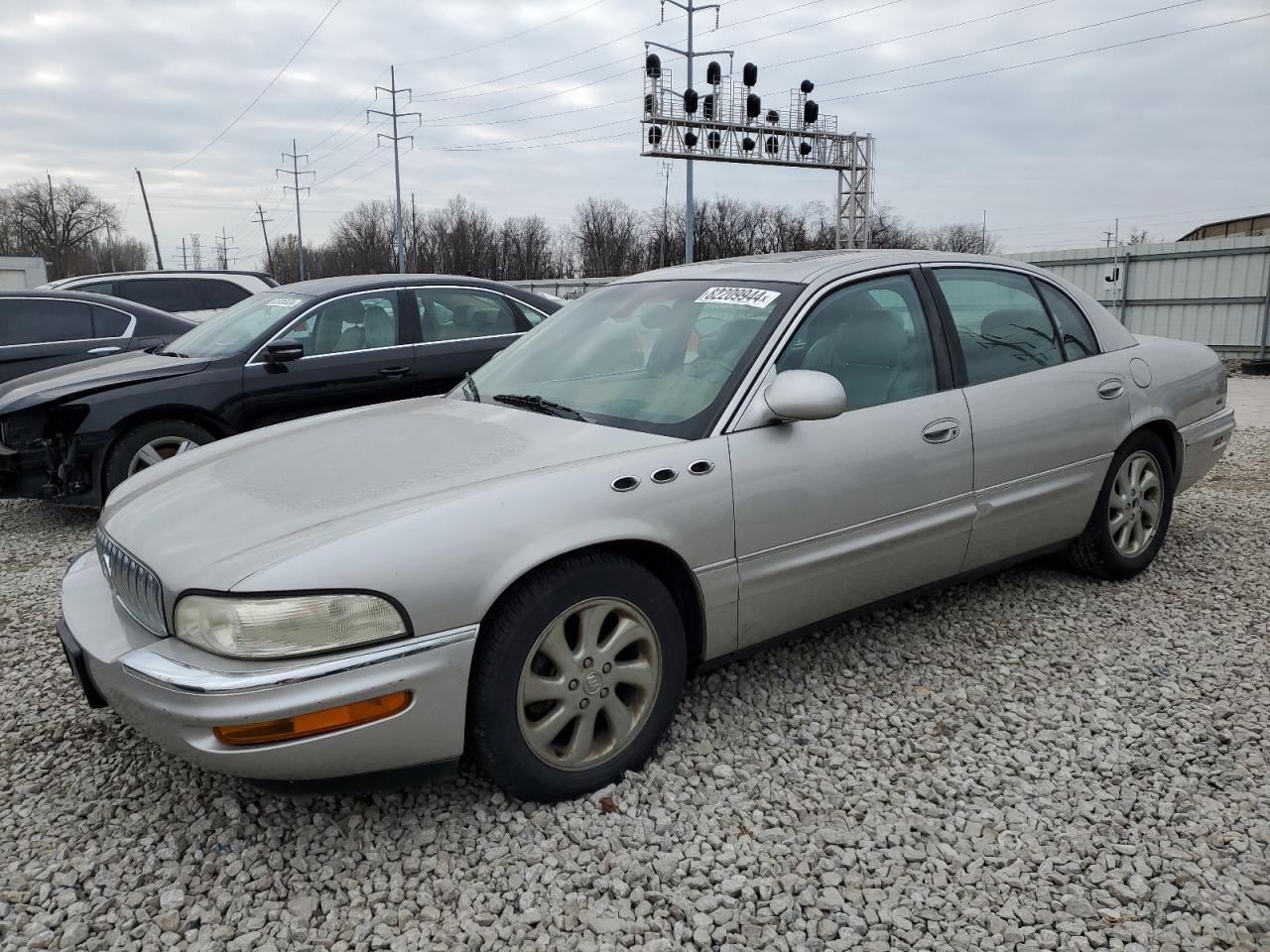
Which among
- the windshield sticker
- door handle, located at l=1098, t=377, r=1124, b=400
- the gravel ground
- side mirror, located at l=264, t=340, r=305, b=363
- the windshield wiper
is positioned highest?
the windshield sticker

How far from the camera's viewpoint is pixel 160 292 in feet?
37.1

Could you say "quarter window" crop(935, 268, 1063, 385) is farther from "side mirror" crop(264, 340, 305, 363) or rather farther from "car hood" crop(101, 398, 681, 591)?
"side mirror" crop(264, 340, 305, 363)

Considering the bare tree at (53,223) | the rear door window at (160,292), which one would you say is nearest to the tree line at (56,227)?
the bare tree at (53,223)

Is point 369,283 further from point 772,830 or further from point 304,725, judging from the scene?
point 772,830

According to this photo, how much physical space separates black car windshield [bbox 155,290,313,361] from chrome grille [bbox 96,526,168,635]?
3.67 meters

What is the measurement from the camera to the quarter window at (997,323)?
3.72m

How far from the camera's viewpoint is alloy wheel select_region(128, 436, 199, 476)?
5807mm

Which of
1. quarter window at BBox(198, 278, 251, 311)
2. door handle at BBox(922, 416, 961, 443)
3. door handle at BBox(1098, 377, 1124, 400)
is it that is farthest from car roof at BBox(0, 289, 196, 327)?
door handle at BBox(1098, 377, 1124, 400)

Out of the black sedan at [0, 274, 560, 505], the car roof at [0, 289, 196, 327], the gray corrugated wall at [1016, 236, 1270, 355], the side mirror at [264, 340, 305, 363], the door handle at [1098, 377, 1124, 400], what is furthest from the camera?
the gray corrugated wall at [1016, 236, 1270, 355]

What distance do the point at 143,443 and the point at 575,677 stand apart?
172 inches

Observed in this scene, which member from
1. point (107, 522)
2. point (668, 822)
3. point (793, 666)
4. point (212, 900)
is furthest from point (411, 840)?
point (793, 666)

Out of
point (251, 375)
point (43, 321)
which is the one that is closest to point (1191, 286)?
point (251, 375)

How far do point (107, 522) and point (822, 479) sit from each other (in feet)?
7.54

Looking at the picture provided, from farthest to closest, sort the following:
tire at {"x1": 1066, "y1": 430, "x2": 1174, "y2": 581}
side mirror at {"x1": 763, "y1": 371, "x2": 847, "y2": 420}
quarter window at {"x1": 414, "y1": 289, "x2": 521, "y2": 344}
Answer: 1. quarter window at {"x1": 414, "y1": 289, "x2": 521, "y2": 344}
2. tire at {"x1": 1066, "y1": 430, "x2": 1174, "y2": 581}
3. side mirror at {"x1": 763, "y1": 371, "x2": 847, "y2": 420}
